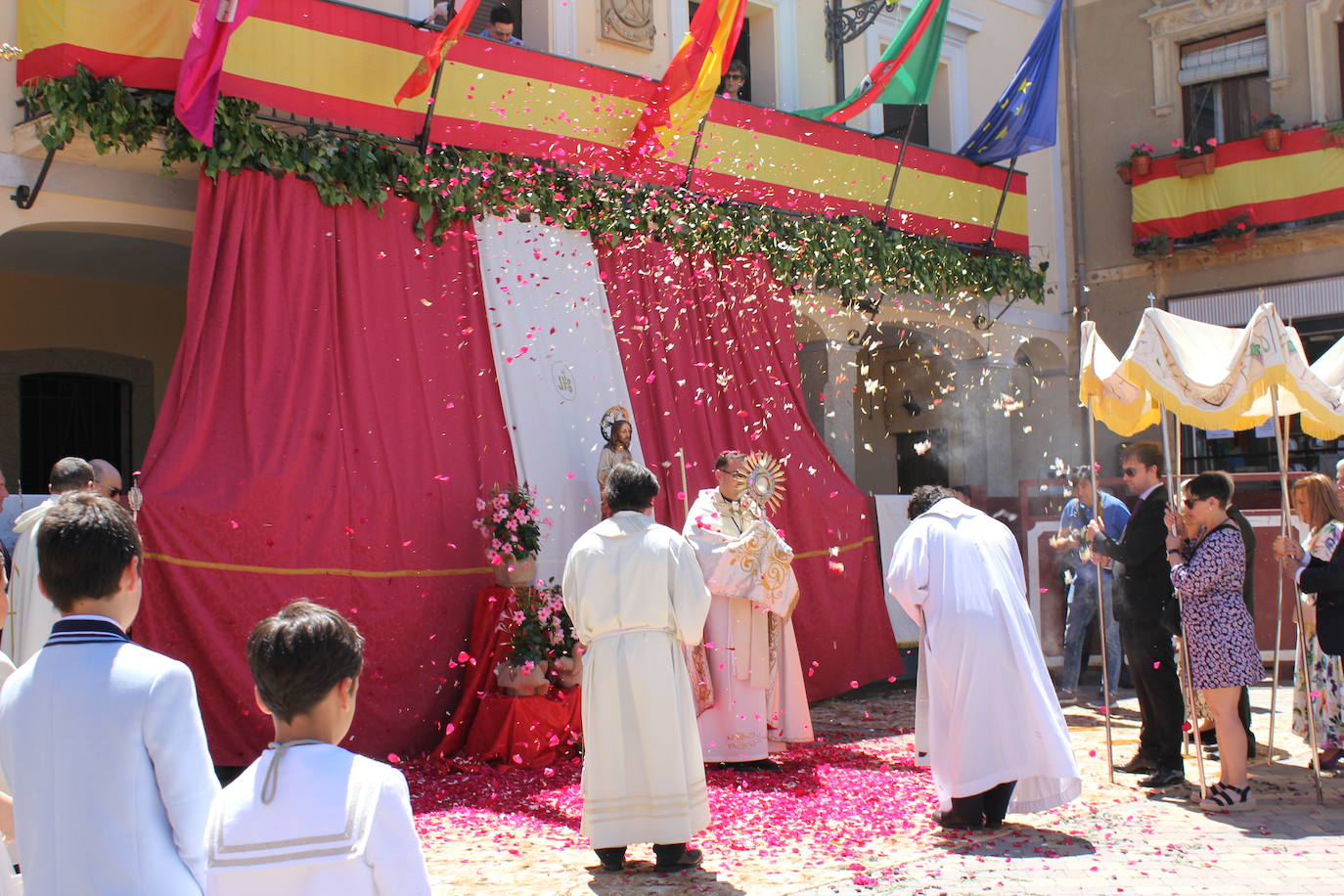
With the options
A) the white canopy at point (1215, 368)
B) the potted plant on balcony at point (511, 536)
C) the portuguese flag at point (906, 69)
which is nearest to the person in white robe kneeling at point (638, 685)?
the potted plant on balcony at point (511, 536)

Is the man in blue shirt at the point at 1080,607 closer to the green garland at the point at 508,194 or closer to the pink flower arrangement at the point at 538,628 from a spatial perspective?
the green garland at the point at 508,194

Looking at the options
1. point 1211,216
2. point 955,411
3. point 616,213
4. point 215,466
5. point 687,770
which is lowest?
point 687,770

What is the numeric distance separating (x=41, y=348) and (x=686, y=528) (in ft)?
20.5

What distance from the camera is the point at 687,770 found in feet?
18.7

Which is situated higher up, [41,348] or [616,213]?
[616,213]

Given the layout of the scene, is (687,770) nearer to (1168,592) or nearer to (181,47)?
(1168,592)

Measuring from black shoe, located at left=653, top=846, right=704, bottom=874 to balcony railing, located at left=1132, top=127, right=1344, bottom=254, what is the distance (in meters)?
11.7

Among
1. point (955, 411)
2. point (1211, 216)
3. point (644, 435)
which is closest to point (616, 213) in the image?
point (644, 435)

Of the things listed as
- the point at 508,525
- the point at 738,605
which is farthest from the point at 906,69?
the point at 508,525

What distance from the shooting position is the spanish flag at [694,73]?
9719mm

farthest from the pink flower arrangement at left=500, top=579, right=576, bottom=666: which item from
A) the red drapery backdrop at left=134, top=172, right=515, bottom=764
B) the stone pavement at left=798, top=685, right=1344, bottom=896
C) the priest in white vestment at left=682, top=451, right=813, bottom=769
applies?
the stone pavement at left=798, top=685, right=1344, bottom=896

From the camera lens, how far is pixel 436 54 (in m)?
8.49

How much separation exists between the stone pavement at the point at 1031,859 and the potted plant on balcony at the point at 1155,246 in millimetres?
9330

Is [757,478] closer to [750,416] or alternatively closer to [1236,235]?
[750,416]
